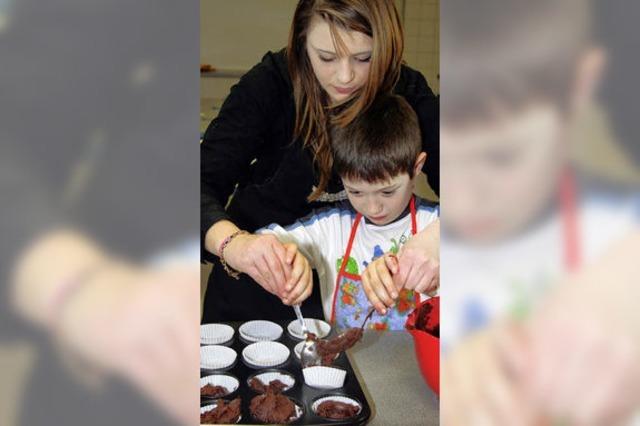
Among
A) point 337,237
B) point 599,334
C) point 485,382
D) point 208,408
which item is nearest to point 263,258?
point 337,237

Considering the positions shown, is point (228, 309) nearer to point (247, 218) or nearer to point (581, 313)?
point (247, 218)

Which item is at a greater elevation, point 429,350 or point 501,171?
point 501,171

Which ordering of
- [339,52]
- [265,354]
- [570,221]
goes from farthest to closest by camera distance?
1. [265,354]
2. [339,52]
3. [570,221]

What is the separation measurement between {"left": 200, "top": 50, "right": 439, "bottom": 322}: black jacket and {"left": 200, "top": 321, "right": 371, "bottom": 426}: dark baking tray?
83 mm

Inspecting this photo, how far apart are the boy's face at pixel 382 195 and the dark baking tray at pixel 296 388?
21 centimetres

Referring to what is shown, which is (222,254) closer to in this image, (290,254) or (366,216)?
(290,254)

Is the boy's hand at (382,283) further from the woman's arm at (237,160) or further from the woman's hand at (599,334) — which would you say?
the woman's hand at (599,334)

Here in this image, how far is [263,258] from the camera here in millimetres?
930

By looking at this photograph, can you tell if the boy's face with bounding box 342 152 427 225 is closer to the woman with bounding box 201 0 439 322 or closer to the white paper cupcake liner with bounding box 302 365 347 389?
the woman with bounding box 201 0 439 322

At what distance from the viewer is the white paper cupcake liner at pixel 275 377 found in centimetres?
96

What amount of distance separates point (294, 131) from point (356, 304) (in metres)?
0.30

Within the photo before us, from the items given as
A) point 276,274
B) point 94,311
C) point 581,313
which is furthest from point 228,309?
point 581,313

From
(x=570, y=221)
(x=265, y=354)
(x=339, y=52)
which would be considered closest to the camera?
(x=570, y=221)

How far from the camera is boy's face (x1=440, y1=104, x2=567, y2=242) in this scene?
76 cm
